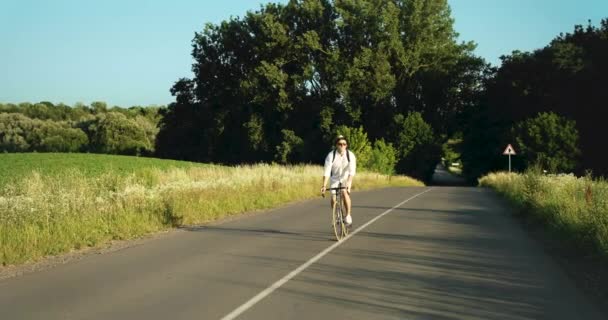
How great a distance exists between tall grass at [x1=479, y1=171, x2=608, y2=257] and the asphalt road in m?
0.87

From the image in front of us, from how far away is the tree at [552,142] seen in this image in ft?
192

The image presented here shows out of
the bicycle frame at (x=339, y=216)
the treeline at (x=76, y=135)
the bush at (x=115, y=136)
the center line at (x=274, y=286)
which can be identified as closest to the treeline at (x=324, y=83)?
the treeline at (x=76, y=135)

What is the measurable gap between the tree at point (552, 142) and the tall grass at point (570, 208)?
123 ft

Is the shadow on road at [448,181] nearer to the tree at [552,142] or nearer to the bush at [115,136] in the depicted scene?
the tree at [552,142]

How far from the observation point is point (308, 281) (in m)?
8.70

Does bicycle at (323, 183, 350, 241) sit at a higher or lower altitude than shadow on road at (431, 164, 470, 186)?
higher

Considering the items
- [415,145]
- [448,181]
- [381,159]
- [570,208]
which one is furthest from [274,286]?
[448,181]

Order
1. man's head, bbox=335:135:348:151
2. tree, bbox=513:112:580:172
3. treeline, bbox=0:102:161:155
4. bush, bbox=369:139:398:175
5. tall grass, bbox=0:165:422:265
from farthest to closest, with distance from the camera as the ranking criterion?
treeline, bbox=0:102:161:155 → tree, bbox=513:112:580:172 → bush, bbox=369:139:398:175 → man's head, bbox=335:135:348:151 → tall grass, bbox=0:165:422:265

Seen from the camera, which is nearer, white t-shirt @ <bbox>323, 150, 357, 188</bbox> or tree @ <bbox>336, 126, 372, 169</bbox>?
white t-shirt @ <bbox>323, 150, 357, 188</bbox>

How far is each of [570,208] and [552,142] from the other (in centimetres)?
4702

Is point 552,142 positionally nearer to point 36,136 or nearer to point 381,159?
point 381,159

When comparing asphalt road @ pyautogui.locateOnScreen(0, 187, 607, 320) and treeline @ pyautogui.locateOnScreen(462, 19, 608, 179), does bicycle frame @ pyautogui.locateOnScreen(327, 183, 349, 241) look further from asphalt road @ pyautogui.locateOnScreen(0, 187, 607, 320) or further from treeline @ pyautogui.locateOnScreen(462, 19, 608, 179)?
treeline @ pyautogui.locateOnScreen(462, 19, 608, 179)

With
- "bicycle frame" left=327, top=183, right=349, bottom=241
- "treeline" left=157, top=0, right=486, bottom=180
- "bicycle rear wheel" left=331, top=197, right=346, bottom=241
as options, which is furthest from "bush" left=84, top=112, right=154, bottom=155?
"bicycle rear wheel" left=331, top=197, right=346, bottom=241

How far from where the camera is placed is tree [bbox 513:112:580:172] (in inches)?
2307
